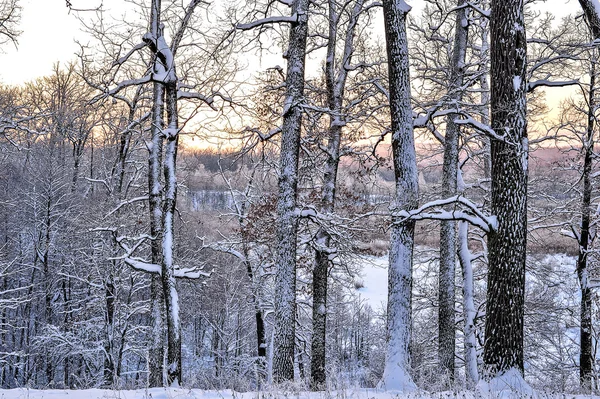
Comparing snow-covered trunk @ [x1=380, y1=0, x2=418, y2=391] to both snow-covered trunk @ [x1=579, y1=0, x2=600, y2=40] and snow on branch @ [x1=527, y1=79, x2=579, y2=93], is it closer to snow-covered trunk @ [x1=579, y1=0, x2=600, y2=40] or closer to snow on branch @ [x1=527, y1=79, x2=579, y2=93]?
snow on branch @ [x1=527, y1=79, x2=579, y2=93]

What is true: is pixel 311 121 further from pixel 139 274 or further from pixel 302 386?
pixel 139 274

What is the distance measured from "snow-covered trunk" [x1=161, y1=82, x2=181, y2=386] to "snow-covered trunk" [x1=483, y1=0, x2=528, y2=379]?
278 inches

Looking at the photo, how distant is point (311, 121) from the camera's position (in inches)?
476

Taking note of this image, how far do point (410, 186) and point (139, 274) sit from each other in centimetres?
1752

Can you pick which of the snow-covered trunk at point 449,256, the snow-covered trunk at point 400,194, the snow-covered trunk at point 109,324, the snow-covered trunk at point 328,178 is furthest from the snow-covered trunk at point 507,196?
the snow-covered trunk at point 109,324

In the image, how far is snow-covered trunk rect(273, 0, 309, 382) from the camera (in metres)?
9.46

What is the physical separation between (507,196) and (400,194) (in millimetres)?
1958

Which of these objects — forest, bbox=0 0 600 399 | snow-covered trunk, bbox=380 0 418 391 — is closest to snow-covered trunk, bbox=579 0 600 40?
forest, bbox=0 0 600 399

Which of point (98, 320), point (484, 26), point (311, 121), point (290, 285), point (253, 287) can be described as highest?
point (484, 26)

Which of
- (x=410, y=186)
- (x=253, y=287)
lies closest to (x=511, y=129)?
(x=410, y=186)

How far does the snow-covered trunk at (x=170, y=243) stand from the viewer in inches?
432

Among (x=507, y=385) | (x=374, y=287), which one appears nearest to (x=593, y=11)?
(x=507, y=385)

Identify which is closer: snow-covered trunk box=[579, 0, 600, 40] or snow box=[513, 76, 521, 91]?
snow box=[513, 76, 521, 91]

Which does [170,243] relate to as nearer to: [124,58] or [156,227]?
[156,227]
